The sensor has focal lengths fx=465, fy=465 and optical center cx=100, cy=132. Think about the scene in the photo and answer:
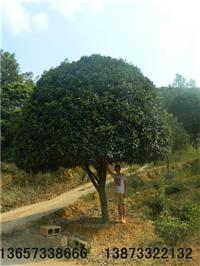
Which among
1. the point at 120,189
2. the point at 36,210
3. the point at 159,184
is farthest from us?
the point at 159,184

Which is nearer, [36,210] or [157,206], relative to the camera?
[157,206]

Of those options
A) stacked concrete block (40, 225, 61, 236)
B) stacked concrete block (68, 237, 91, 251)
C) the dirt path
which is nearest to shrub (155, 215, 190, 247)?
stacked concrete block (68, 237, 91, 251)

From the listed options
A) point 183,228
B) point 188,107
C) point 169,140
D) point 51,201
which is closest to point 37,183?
point 51,201

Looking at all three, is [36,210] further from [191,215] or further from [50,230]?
[191,215]

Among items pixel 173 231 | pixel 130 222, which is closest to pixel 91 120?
pixel 130 222

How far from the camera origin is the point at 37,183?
19656 mm

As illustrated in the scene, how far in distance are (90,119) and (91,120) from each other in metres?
0.04

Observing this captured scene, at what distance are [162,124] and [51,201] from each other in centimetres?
640

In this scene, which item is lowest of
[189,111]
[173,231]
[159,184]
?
[173,231]

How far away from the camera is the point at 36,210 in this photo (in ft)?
53.7

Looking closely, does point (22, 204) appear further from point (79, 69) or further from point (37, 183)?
point (79, 69)

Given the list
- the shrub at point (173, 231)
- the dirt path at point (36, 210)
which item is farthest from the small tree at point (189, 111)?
the shrub at point (173, 231)

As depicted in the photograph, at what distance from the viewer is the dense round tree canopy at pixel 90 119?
12367 mm

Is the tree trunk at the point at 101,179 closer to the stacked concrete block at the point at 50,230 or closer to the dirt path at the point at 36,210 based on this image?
the stacked concrete block at the point at 50,230
